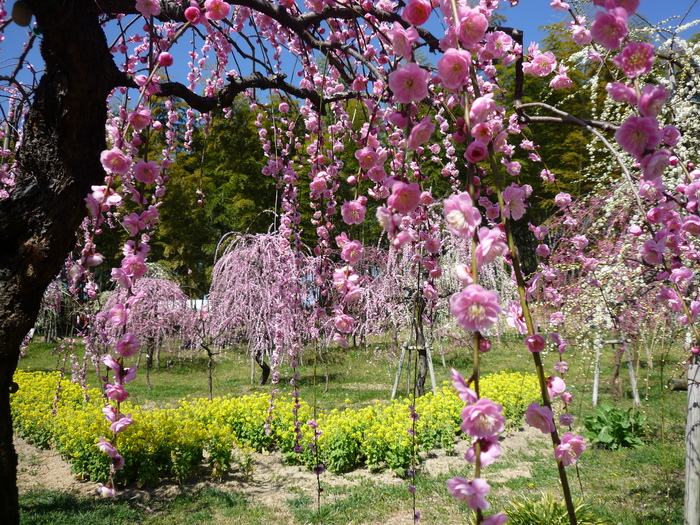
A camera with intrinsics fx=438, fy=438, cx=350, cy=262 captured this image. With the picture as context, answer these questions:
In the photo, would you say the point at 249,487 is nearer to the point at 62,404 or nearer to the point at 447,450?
the point at 447,450

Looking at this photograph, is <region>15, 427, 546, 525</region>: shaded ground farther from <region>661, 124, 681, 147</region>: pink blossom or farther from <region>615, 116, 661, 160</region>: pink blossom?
<region>615, 116, 661, 160</region>: pink blossom

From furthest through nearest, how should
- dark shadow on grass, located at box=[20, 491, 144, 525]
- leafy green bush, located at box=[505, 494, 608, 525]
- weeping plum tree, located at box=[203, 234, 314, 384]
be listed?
weeping plum tree, located at box=[203, 234, 314, 384] < dark shadow on grass, located at box=[20, 491, 144, 525] < leafy green bush, located at box=[505, 494, 608, 525]

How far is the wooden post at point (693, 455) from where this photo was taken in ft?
9.63

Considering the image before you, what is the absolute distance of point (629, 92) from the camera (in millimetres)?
895

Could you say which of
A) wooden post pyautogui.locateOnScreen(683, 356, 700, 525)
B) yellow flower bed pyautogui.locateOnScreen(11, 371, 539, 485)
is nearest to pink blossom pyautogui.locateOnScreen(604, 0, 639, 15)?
wooden post pyautogui.locateOnScreen(683, 356, 700, 525)

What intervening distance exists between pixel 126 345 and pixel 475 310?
1102 millimetres

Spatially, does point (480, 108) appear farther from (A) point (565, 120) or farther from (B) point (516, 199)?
(A) point (565, 120)

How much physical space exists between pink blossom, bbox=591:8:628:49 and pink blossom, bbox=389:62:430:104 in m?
0.33

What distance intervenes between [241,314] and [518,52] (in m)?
7.67

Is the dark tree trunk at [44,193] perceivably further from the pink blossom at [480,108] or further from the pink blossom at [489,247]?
the pink blossom at [489,247]

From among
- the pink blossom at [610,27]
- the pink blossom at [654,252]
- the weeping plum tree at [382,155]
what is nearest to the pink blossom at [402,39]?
the weeping plum tree at [382,155]

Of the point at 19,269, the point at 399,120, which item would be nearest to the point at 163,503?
the point at 19,269

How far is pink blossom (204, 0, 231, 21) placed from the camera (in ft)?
5.07

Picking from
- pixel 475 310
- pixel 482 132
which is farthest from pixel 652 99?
pixel 475 310
